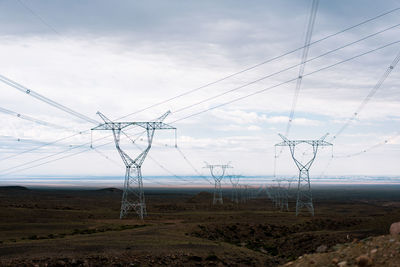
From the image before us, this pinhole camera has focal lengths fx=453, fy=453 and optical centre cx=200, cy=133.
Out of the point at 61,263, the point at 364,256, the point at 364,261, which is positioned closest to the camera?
the point at 364,261

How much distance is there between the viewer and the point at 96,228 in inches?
2325

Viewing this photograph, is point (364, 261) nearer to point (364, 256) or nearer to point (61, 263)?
point (364, 256)

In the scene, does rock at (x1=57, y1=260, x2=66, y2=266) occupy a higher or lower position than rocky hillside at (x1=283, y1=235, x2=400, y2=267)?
lower

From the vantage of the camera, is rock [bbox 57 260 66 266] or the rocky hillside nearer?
the rocky hillside

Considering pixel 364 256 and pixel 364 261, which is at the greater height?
pixel 364 256

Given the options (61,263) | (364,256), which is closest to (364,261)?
(364,256)

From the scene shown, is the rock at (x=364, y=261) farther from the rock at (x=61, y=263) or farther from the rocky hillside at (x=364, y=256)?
the rock at (x=61, y=263)

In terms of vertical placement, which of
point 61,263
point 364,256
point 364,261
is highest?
point 364,256

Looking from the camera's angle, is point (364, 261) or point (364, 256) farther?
point (364, 256)

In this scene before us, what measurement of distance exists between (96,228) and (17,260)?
89.0 feet

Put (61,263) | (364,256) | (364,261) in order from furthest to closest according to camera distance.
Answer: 1. (61,263)
2. (364,256)
3. (364,261)

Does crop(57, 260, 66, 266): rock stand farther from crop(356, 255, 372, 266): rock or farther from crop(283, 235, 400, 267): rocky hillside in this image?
crop(356, 255, 372, 266): rock

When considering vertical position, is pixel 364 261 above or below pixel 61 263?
above

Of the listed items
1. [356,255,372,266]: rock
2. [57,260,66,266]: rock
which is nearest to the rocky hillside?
[356,255,372,266]: rock
